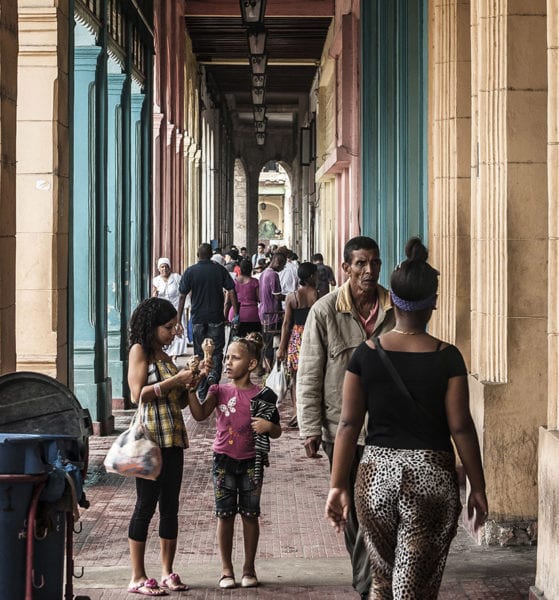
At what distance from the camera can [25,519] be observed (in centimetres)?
476

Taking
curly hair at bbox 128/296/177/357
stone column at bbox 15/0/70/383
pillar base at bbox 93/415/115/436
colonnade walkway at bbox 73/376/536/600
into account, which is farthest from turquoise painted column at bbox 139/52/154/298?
curly hair at bbox 128/296/177/357

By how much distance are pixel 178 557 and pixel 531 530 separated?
6.92 ft

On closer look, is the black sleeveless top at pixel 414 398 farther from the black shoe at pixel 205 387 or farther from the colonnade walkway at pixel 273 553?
the black shoe at pixel 205 387

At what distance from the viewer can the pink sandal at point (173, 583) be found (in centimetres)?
616

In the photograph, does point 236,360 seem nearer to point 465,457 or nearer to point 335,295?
point 335,295

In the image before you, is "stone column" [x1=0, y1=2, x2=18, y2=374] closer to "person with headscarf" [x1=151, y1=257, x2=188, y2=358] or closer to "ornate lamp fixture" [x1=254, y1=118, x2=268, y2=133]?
"person with headscarf" [x1=151, y1=257, x2=188, y2=358]

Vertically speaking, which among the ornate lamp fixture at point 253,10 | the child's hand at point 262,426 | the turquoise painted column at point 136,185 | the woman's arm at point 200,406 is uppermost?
the ornate lamp fixture at point 253,10

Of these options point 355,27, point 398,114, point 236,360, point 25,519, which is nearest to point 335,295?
point 236,360

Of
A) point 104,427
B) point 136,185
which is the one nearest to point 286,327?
point 104,427

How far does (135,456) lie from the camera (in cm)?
573

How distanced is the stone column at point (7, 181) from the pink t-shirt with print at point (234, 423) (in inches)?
60.8

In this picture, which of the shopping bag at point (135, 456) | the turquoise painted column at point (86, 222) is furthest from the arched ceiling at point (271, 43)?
the shopping bag at point (135, 456)

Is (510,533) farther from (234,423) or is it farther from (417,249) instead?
(417,249)

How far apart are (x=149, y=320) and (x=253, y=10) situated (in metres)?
7.94
